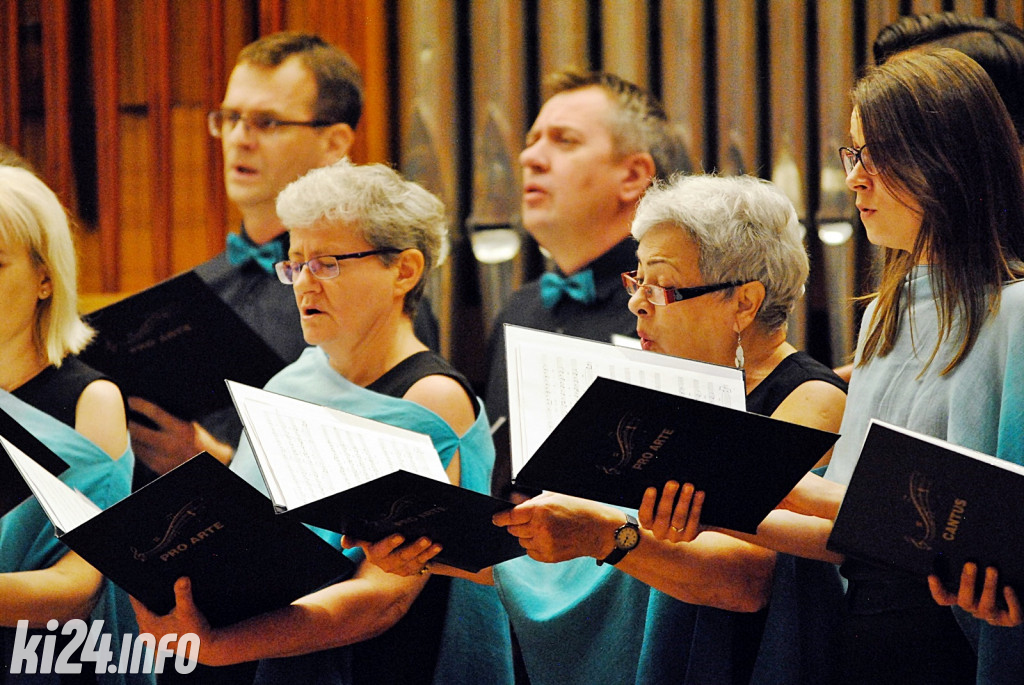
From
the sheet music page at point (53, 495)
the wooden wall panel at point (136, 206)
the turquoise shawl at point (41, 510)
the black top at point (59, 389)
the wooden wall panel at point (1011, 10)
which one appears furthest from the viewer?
the wooden wall panel at point (136, 206)

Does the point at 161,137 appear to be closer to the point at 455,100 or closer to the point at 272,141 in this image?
the point at 272,141

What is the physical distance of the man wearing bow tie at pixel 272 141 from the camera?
338cm

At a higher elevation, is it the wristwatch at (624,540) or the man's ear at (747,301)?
the man's ear at (747,301)

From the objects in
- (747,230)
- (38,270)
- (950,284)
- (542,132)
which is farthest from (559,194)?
(950,284)

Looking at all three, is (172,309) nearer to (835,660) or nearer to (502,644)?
(502,644)

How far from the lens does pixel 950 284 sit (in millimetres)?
1913

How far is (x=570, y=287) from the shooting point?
343 cm

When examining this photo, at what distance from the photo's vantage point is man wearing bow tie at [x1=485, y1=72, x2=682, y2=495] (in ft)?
11.3

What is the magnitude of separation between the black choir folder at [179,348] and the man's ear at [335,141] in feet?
3.50

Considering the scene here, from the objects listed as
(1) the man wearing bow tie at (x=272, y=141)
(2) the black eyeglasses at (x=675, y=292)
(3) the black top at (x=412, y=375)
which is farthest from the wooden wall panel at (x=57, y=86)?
(2) the black eyeglasses at (x=675, y=292)

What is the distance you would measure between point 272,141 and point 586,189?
2.86ft

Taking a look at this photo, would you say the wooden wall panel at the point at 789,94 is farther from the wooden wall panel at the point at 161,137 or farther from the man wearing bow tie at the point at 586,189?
the wooden wall panel at the point at 161,137

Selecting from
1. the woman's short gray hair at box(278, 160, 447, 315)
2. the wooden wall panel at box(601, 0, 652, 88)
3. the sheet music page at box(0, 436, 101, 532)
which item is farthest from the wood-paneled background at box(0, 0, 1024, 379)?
the sheet music page at box(0, 436, 101, 532)

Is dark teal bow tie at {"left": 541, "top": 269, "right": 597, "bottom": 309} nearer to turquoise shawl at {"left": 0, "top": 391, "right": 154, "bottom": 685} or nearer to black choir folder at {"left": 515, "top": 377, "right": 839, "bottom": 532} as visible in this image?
turquoise shawl at {"left": 0, "top": 391, "right": 154, "bottom": 685}
